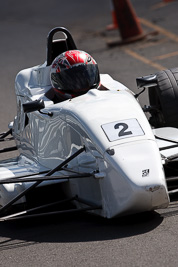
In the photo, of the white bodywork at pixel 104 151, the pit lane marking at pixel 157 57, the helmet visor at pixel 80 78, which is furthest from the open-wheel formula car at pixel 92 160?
the pit lane marking at pixel 157 57

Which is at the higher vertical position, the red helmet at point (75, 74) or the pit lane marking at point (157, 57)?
the red helmet at point (75, 74)

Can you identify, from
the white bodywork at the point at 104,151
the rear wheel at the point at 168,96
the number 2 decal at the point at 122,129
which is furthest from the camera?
the rear wheel at the point at 168,96

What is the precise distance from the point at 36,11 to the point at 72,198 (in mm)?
14812

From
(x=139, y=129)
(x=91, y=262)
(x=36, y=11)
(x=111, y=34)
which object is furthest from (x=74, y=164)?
(x=36, y=11)

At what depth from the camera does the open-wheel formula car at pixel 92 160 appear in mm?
6691

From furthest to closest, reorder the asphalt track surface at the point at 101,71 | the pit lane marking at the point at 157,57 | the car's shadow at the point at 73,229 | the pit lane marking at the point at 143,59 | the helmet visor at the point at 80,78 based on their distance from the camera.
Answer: the pit lane marking at the point at 157,57 → the pit lane marking at the point at 143,59 → the helmet visor at the point at 80,78 → the car's shadow at the point at 73,229 → the asphalt track surface at the point at 101,71

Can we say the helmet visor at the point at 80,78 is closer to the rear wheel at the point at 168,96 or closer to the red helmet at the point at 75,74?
the red helmet at the point at 75,74

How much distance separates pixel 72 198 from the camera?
738cm

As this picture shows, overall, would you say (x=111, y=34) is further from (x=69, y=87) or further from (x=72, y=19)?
(x=69, y=87)

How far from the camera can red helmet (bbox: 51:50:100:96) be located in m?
8.33

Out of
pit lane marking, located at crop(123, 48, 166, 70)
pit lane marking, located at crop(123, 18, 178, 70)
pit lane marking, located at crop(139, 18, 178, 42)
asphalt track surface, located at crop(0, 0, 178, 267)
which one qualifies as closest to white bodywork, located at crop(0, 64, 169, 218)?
asphalt track surface, located at crop(0, 0, 178, 267)

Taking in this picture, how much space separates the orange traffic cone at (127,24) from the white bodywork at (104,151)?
805 cm

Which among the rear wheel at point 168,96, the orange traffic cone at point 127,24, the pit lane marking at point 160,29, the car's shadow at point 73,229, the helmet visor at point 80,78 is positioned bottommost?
the pit lane marking at point 160,29

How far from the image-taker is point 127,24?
1662cm
